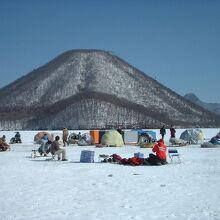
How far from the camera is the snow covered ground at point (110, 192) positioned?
10.1 metres

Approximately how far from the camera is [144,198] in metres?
11.8

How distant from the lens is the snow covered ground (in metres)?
10.1

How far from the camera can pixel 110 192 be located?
503 inches

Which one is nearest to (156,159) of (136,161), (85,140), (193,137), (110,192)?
(136,161)

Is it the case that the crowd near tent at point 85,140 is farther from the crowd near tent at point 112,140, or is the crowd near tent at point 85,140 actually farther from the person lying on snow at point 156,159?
the person lying on snow at point 156,159

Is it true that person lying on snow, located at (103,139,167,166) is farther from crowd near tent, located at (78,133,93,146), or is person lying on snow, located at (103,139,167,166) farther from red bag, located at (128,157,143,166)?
crowd near tent, located at (78,133,93,146)

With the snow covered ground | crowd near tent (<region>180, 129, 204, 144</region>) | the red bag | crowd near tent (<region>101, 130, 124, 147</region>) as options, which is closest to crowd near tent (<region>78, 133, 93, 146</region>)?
crowd near tent (<region>101, 130, 124, 147</region>)

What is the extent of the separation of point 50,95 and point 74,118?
42.9 m

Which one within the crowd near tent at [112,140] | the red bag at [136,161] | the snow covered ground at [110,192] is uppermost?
the crowd near tent at [112,140]

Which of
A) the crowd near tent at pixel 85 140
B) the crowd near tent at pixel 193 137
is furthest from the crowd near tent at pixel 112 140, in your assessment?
the crowd near tent at pixel 193 137

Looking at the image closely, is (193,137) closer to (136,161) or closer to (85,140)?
(85,140)

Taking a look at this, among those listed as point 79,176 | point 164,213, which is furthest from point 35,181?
point 164,213

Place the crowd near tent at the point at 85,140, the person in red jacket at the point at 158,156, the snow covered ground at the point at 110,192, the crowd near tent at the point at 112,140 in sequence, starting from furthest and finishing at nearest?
the crowd near tent at the point at 85,140 → the crowd near tent at the point at 112,140 → the person in red jacket at the point at 158,156 → the snow covered ground at the point at 110,192

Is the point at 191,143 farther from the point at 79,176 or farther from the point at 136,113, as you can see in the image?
the point at 136,113
